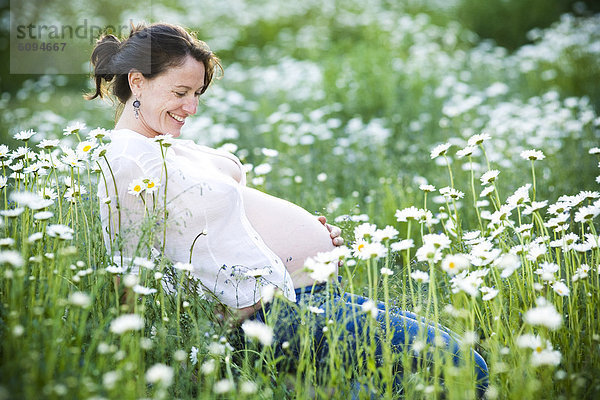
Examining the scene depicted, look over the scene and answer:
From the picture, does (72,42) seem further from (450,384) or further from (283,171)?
(450,384)

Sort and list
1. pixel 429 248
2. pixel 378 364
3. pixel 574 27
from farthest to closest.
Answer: pixel 574 27 < pixel 378 364 < pixel 429 248

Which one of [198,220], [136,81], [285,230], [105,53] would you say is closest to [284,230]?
[285,230]

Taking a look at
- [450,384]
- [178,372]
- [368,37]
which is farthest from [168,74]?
[368,37]

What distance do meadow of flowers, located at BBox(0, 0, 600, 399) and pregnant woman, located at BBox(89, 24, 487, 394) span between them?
0.27 ft

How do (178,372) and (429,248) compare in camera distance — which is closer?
(429,248)

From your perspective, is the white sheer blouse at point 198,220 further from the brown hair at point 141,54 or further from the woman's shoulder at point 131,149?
the brown hair at point 141,54

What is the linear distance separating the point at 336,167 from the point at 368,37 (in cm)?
395

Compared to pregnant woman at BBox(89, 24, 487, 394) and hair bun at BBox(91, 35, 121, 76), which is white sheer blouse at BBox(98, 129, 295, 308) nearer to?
pregnant woman at BBox(89, 24, 487, 394)

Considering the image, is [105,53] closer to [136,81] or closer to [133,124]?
[136,81]

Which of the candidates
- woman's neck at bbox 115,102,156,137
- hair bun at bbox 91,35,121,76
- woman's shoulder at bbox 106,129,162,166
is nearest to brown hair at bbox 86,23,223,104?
hair bun at bbox 91,35,121,76

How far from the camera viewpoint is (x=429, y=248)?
5.12 feet

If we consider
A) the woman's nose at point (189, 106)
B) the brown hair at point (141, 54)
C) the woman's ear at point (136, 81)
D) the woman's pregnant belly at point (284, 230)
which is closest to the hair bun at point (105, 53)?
the brown hair at point (141, 54)

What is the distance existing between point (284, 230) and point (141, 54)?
2.74 feet

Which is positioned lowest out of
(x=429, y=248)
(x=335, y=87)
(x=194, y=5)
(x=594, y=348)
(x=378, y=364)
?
(x=378, y=364)
